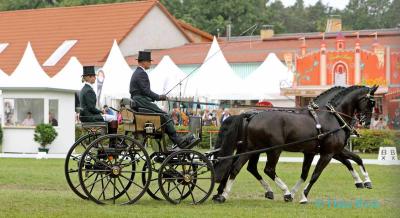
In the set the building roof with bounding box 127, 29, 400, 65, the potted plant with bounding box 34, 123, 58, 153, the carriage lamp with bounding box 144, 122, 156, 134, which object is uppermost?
the building roof with bounding box 127, 29, 400, 65

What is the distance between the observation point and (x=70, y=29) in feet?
177

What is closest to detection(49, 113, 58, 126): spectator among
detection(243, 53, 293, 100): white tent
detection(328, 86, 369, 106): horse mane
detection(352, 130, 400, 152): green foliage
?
detection(243, 53, 293, 100): white tent

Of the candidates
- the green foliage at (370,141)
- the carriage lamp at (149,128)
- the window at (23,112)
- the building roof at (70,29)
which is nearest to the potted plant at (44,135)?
the window at (23,112)

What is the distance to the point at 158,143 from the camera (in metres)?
11.0

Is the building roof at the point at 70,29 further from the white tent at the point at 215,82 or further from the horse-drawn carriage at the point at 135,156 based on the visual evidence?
the horse-drawn carriage at the point at 135,156

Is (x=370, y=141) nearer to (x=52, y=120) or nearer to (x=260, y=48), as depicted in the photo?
(x=52, y=120)

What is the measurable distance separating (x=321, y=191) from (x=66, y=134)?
14.7 metres

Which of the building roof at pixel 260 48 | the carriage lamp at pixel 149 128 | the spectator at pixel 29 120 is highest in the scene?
the building roof at pixel 260 48

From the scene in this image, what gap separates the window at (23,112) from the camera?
85.4 ft

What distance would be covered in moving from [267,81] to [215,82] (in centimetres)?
233

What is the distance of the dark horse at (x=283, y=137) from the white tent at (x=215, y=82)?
61.9ft

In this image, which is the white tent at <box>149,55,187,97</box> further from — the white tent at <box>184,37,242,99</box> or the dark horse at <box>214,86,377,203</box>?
the dark horse at <box>214,86,377,203</box>

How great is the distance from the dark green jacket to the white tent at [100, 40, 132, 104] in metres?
20.7

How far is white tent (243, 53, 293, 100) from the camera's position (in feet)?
101
